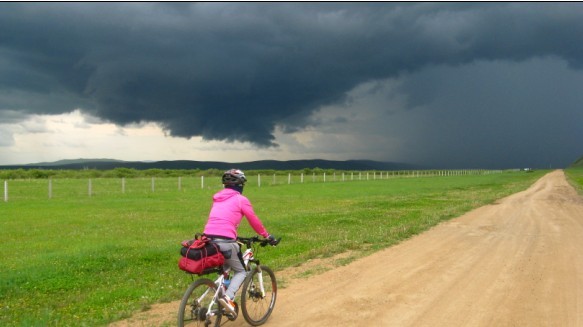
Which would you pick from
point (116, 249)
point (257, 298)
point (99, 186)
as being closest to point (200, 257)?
point (257, 298)

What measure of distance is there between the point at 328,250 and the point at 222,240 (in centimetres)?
750

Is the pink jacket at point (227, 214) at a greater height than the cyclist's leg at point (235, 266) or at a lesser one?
greater

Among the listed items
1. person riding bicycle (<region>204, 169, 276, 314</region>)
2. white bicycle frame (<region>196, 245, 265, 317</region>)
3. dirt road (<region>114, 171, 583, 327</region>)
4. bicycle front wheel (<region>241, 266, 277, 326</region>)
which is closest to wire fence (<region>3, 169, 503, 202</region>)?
dirt road (<region>114, 171, 583, 327</region>)

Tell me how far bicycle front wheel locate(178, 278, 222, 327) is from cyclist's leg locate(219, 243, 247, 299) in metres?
0.23

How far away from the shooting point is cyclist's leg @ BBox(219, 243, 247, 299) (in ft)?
20.1

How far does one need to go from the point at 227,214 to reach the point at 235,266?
737 millimetres

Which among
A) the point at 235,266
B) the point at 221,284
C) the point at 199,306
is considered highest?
the point at 235,266

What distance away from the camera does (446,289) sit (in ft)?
29.4

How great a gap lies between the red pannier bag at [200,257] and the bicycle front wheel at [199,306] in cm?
24

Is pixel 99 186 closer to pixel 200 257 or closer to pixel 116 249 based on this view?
pixel 116 249

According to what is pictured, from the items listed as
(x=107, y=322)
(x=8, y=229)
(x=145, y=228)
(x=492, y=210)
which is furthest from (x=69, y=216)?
(x=492, y=210)

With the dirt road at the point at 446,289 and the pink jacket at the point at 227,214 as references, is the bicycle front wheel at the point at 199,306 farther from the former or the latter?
the dirt road at the point at 446,289

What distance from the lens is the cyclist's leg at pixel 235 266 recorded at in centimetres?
613

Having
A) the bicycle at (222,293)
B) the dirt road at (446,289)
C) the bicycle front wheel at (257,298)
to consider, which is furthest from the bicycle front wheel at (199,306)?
the dirt road at (446,289)
